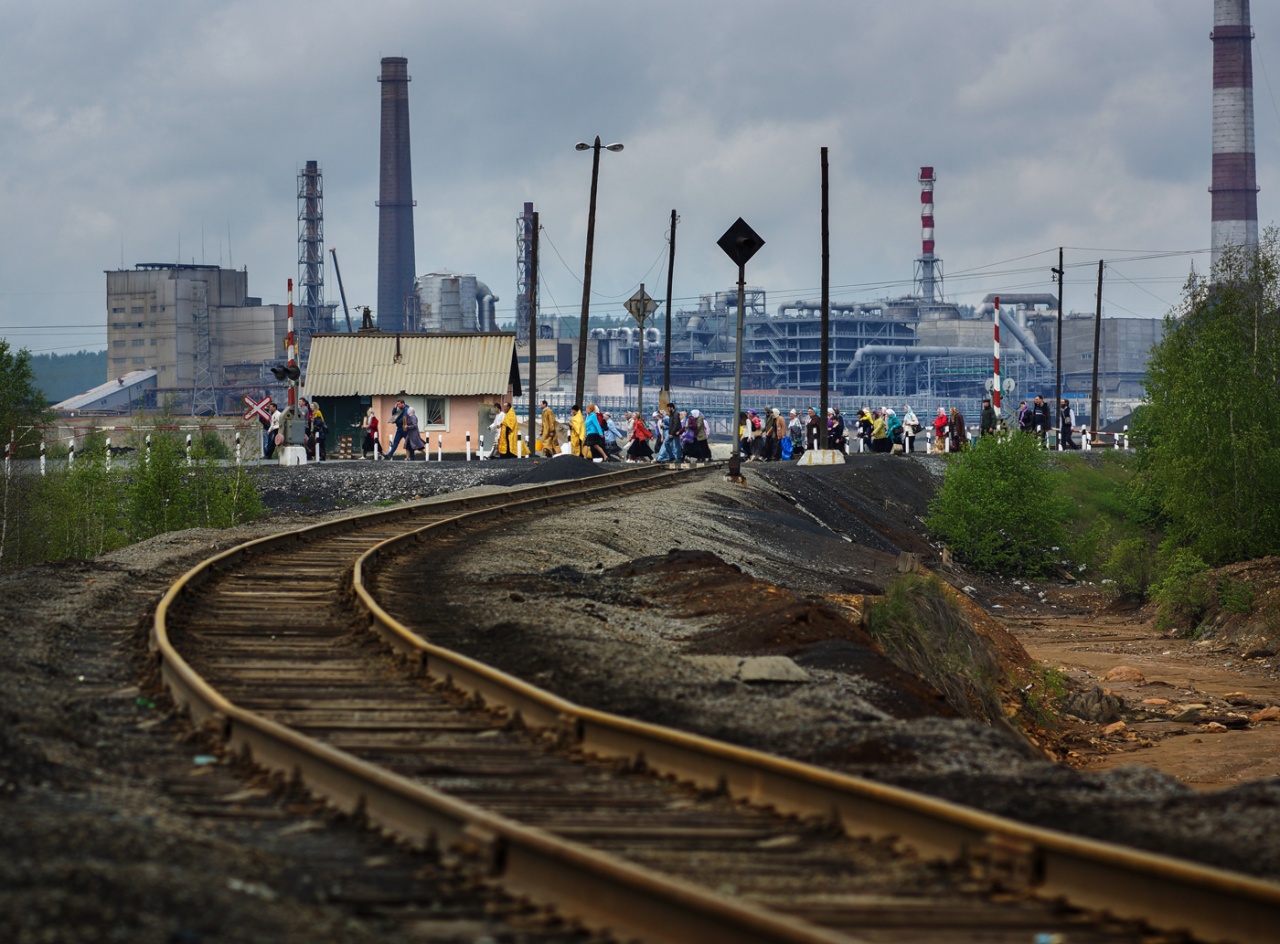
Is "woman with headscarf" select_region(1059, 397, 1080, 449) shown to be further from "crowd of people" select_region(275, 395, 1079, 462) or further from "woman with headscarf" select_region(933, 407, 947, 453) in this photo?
"woman with headscarf" select_region(933, 407, 947, 453)

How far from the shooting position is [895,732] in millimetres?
7914

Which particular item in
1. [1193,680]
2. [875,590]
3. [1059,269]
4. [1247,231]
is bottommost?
[1193,680]

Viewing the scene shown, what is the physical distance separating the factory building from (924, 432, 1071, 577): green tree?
133044 mm

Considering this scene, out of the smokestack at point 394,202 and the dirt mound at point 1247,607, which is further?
the smokestack at point 394,202

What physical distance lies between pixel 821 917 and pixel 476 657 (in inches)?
227

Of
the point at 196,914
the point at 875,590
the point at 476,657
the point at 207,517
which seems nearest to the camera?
the point at 196,914

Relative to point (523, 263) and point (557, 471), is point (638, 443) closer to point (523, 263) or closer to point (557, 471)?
point (557, 471)

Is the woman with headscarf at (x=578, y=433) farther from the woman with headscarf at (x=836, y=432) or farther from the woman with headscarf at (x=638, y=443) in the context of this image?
the woman with headscarf at (x=836, y=432)

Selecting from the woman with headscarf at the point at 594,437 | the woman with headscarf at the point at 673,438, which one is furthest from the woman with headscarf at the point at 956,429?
the woman with headscarf at the point at 594,437

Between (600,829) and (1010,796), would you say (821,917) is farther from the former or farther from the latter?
(1010,796)

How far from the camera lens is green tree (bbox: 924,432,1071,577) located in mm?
36719

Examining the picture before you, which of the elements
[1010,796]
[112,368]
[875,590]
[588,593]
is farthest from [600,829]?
[112,368]

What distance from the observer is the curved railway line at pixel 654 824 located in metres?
4.69

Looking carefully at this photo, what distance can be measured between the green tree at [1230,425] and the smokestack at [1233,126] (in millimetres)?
117792
